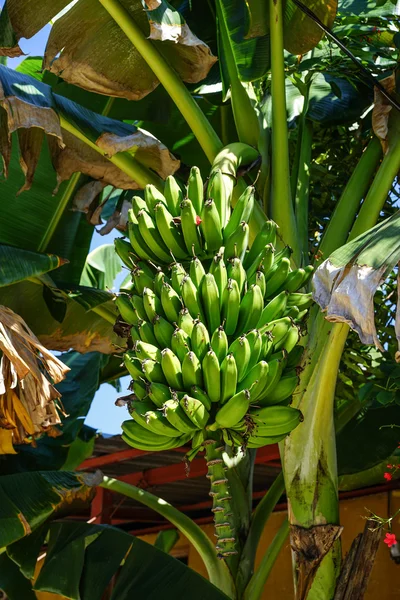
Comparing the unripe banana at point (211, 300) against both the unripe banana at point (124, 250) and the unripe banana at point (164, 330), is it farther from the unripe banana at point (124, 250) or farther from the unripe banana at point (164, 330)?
the unripe banana at point (124, 250)

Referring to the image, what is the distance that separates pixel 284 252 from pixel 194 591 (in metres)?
1.56

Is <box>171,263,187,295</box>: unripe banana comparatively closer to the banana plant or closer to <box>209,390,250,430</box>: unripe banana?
the banana plant

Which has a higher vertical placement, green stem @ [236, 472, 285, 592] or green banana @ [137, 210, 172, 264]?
green banana @ [137, 210, 172, 264]

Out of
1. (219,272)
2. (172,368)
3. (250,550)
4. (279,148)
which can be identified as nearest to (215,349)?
(172,368)

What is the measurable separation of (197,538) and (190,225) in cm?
181

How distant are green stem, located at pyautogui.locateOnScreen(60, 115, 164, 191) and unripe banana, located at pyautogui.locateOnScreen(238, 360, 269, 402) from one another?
56.6 inches

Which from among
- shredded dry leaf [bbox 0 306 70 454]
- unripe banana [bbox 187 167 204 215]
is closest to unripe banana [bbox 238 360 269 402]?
unripe banana [bbox 187 167 204 215]

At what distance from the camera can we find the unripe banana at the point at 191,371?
2137 mm

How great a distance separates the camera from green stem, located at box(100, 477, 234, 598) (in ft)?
11.2

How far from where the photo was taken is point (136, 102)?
4152 mm

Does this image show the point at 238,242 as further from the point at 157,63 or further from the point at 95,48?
the point at 95,48

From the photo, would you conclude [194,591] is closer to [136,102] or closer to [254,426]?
[254,426]

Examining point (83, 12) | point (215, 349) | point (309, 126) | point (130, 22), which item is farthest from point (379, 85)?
point (215, 349)

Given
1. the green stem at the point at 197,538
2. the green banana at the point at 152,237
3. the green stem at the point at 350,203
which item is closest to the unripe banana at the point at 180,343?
the green banana at the point at 152,237
